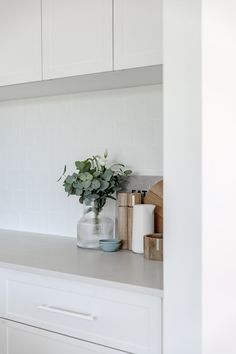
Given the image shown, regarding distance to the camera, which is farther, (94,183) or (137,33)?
(94,183)

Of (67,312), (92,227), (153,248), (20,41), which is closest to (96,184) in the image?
(92,227)

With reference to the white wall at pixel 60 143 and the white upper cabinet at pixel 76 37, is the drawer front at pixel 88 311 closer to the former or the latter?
the white wall at pixel 60 143

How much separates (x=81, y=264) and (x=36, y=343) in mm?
329

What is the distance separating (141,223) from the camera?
5.82 feet

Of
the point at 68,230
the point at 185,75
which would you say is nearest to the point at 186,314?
the point at 185,75

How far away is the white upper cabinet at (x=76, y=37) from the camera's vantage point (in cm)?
164

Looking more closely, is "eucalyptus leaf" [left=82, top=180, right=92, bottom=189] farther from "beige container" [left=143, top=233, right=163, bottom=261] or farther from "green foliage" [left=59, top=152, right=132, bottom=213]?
"beige container" [left=143, top=233, right=163, bottom=261]

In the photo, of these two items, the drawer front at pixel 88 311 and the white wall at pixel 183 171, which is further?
the drawer front at pixel 88 311

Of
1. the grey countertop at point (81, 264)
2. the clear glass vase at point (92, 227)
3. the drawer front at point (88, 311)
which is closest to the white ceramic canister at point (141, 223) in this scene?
the grey countertop at point (81, 264)

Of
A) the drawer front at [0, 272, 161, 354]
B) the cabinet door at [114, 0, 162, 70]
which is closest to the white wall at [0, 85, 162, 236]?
the cabinet door at [114, 0, 162, 70]

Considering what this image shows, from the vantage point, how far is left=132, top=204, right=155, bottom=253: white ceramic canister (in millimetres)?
1768
